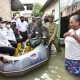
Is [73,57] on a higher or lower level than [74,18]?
lower

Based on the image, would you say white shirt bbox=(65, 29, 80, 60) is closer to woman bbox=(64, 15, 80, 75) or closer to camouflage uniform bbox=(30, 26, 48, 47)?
woman bbox=(64, 15, 80, 75)

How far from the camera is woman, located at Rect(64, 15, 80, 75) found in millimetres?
4012

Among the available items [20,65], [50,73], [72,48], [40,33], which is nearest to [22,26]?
[40,33]

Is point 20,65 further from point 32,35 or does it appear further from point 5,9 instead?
point 5,9

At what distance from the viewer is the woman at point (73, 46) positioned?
4012 millimetres

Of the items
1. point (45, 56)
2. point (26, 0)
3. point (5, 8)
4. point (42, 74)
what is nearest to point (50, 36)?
point (45, 56)

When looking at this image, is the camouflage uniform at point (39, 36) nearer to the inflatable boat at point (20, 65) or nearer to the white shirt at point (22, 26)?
the inflatable boat at point (20, 65)

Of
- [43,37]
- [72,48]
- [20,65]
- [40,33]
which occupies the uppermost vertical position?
[72,48]

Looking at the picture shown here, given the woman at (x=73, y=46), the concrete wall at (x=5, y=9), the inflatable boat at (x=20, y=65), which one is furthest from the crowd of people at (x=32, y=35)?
the concrete wall at (x=5, y=9)

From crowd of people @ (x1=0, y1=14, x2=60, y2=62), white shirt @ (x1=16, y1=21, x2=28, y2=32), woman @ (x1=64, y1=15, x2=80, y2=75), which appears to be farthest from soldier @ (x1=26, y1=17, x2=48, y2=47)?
woman @ (x1=64, y1=15, x2=80, y2=75)

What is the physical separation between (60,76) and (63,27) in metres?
5.54

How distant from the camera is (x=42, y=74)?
19.5ft

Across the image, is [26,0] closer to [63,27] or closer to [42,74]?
[63,27]

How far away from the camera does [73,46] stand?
409cm
